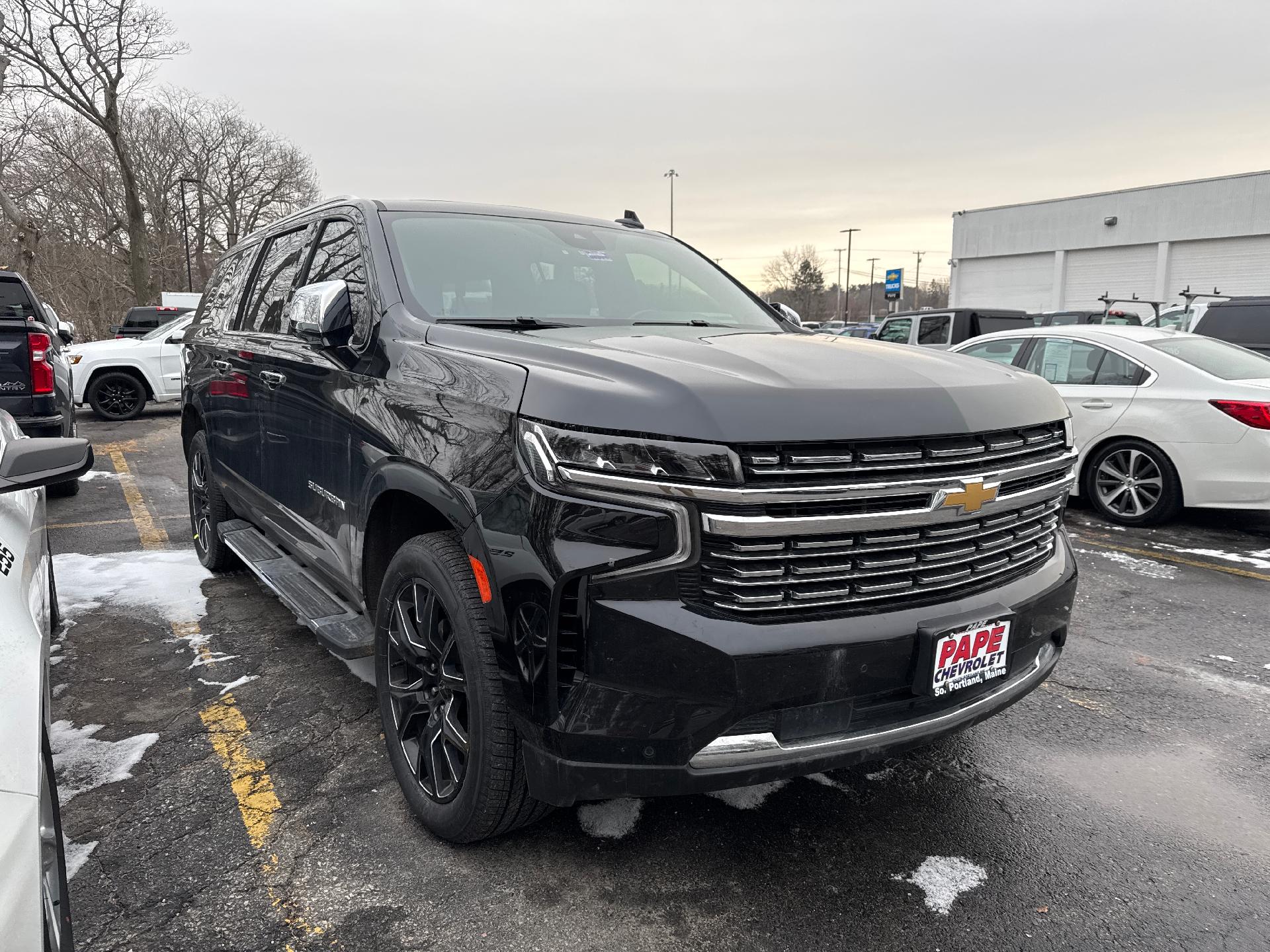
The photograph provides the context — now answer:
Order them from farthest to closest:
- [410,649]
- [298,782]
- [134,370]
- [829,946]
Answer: [134,370], [298,782], [410,649], [829,946]

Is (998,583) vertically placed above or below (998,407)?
below

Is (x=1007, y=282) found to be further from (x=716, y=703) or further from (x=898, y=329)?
(x=716, y=703)

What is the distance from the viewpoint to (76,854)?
247 cm

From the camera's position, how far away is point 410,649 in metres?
2.62

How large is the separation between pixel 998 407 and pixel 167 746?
3059 millimetres

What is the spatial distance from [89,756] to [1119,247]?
46.6 m

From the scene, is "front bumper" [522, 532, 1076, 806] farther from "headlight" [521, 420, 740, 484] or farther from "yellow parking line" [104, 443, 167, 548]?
"yellow parking line" [104, 443, 167, 548]

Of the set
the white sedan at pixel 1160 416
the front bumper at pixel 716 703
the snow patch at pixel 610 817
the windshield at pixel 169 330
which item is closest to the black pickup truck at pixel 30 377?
the snow patch at pixel 610 817

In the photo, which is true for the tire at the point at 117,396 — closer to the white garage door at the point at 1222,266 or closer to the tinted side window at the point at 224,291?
the tinted side window at the point at 224,291

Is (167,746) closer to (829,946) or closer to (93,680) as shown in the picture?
(93,680)

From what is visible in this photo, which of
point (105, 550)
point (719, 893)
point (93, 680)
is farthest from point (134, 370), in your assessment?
point (719, 893)

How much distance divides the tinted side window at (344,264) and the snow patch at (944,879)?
8.07ft

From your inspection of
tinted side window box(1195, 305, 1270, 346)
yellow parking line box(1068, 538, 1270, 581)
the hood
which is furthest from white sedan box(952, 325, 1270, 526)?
tinted side window box(1195, 305, 1270, 346)

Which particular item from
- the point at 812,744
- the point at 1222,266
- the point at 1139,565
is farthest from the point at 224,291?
the point at 1222,266
